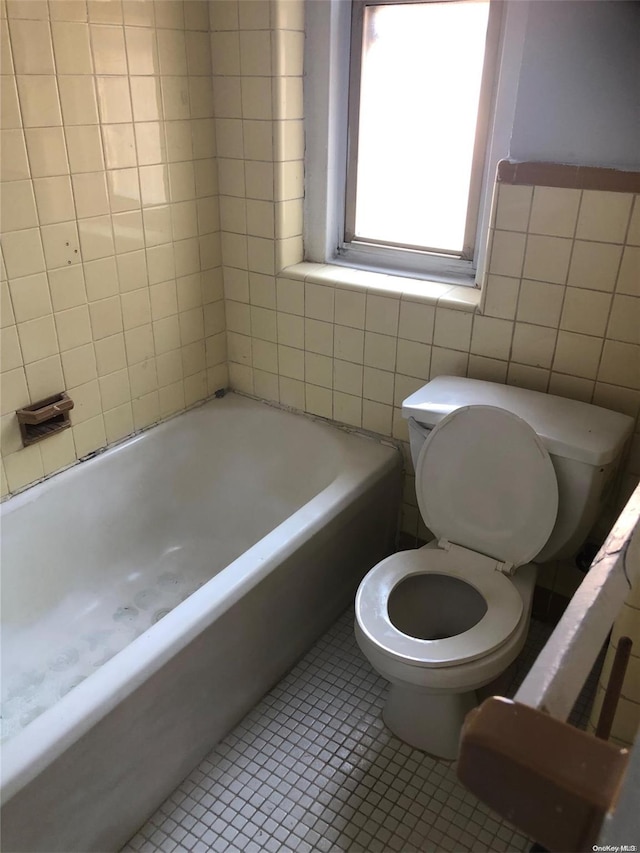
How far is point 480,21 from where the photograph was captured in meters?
1.80

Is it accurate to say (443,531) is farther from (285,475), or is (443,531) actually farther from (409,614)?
(285,475)

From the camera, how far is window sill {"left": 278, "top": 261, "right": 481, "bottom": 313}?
192 centimetres

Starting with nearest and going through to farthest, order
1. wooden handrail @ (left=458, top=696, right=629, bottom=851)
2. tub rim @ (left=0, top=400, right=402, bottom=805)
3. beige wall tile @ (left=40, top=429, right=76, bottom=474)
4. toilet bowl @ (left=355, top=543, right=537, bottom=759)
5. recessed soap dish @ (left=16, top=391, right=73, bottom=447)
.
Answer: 1. wooden handrail @ (left=458, top=696, right=629, bottom=851)
2. tub rim @ (left=0, top=400, right=402, bottom=805)
3. toilet bowl @ (left=355, top=543, right=537, bottom=759)
4. recessed soap dish @ (left=16, top=391, right=73, bottom=447)
5. beige wall tile @ (left=40, top=429, right=76, bottom=474)

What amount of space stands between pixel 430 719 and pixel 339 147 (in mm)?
1730

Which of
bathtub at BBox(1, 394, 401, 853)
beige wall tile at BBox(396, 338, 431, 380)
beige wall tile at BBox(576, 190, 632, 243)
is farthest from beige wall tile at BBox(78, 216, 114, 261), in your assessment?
beige wall tile at BBox(576, 190, 632, 243)

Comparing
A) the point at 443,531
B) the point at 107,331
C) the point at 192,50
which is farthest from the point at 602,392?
the point at 192,50

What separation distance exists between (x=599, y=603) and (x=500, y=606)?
3.05 feet

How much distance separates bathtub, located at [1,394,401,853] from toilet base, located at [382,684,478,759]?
357 mm

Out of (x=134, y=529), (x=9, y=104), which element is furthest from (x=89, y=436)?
(x=9, y=104)

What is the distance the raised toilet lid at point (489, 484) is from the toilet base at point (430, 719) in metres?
0.38

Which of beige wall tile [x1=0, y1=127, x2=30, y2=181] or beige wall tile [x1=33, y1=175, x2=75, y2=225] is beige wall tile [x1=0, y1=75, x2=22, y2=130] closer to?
beige wall tile [x1=0, y1=127, x2=30, y2=181]

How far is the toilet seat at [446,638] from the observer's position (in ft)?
4.86

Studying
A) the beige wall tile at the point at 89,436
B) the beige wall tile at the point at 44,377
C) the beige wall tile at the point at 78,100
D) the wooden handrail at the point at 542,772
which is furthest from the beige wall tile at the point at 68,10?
the wooden handrail at the point at 542,772

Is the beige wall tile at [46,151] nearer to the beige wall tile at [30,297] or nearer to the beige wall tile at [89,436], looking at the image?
the beige wall tile at [30,297]
